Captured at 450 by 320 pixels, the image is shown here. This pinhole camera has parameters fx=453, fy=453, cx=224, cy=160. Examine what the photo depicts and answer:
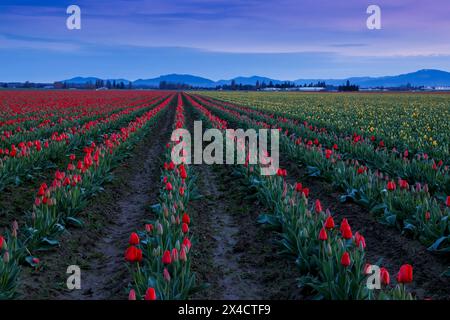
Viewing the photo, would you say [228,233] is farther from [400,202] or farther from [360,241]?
[360,241]

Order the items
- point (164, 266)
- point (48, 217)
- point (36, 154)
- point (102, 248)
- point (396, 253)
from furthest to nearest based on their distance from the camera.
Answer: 1. point (36, 154)
2. point (102, 248)
3. point (48, 217)
4. point (396, 253)
5. point (164, 266)

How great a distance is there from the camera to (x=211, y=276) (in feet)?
17.5

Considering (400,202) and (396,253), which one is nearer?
(396,253)

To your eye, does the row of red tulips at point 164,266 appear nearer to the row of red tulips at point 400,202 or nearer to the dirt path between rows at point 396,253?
the dirt path between rows at point 396,253

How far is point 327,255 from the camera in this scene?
456cm

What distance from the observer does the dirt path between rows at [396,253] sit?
4.97 metres

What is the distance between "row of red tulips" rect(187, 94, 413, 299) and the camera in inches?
156

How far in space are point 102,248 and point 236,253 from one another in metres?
1.90

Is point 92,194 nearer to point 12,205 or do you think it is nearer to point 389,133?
point 12,205

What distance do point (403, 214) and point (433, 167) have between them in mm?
2581

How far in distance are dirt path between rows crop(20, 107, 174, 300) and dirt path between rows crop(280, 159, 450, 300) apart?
120 inches

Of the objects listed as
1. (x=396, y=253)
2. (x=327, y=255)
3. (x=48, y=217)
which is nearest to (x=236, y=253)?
(x=327, y=255)

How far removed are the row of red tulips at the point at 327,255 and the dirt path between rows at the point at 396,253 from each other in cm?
38
